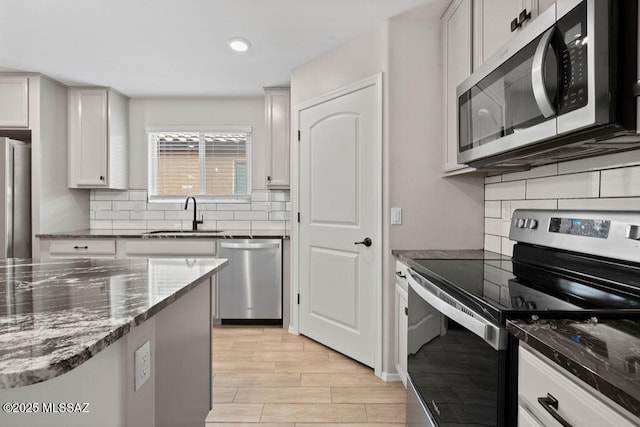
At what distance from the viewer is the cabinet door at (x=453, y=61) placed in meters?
2.01

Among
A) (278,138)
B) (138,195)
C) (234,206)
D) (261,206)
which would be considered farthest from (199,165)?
(278,138)

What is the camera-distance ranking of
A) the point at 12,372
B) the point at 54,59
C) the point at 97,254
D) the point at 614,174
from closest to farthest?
the point at 12,372
the point at 614,174
the point at 54,59
the point at 97,254

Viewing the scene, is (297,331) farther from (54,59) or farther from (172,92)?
(54,59)

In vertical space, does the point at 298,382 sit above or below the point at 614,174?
below

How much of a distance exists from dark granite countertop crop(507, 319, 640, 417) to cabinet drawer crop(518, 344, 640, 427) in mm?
33

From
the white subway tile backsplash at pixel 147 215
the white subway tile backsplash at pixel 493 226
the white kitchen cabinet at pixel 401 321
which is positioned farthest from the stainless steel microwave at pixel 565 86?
the white subway tile backsplash at pixel 147 215

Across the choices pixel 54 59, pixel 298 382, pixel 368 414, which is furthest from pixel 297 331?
pixel 54 59

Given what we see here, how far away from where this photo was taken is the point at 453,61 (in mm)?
2205

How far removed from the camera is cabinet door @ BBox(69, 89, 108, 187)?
380cm

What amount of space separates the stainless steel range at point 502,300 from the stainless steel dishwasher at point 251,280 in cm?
189

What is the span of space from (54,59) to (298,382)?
10.4ft

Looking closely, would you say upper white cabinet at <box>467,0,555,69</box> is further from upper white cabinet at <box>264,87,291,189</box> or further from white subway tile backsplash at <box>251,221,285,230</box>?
white subway tile backsplash at <box>251,221,285,230</box>

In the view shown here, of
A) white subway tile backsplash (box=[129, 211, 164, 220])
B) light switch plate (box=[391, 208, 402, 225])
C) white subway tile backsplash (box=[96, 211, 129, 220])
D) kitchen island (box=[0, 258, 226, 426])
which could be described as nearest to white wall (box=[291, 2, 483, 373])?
light switch plate (box=[391, 208, 402, 225])

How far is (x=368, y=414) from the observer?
6.77 ft
